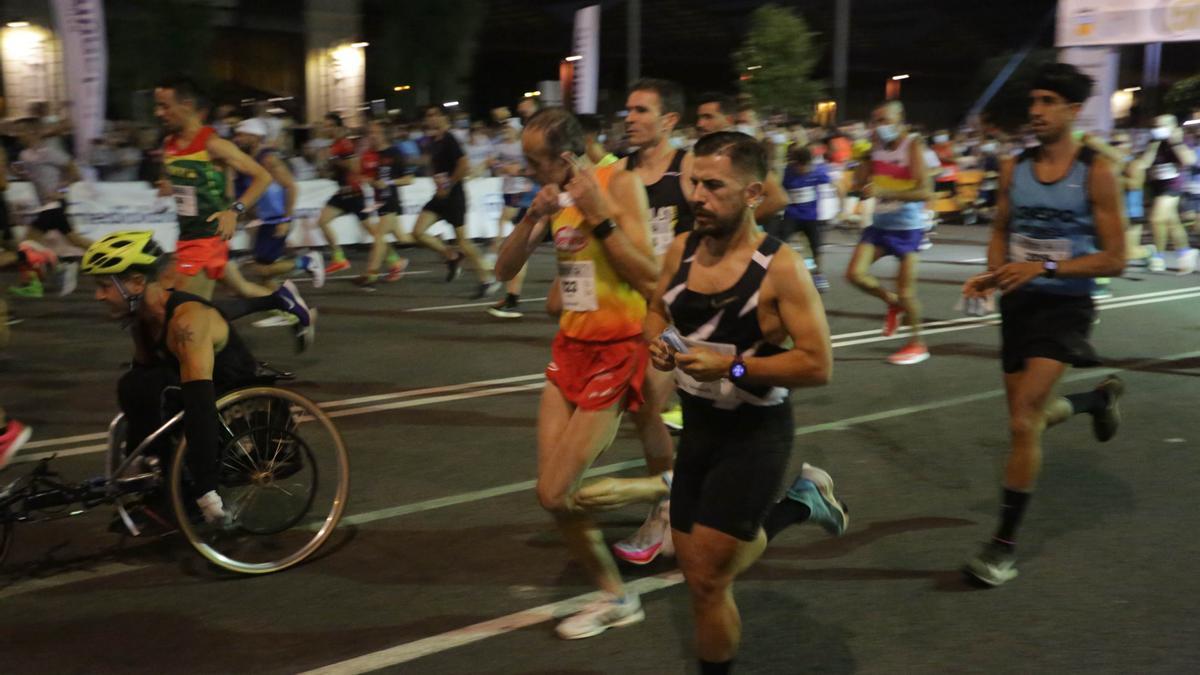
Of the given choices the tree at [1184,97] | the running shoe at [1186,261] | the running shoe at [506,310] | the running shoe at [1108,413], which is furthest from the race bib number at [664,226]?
the tree at [1184,97]

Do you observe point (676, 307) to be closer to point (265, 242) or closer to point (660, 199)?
point (660, 199)

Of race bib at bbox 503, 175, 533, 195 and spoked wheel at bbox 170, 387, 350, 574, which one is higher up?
race bib at bbox 503, 175, 533, 195

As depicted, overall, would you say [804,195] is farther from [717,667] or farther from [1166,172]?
[717,667]

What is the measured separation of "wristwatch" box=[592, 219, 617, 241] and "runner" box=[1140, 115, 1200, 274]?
511 inches

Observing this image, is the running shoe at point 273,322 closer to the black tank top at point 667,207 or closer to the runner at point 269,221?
the runner at point 269,221

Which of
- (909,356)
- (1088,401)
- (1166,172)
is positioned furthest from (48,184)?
(1166,172)

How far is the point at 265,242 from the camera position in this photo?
10.5m

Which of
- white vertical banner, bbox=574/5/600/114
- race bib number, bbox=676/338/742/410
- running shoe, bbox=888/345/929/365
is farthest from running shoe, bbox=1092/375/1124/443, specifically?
white vertical banner, bbox=574/5/600/114

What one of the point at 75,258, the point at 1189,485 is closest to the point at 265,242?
the point at 75,258

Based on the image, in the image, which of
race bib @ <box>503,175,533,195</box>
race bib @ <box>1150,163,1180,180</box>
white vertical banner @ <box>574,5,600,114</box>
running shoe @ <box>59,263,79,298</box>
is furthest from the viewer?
white vertical banner @ <box>574,5,600,114</box>

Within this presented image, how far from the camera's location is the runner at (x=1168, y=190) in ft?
48.2

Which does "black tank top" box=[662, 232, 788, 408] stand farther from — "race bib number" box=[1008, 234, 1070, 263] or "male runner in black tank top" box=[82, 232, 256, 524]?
"male runner in black tank top" box=[82, 232, 256, 524]

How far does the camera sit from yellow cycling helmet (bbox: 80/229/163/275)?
14.5 feet

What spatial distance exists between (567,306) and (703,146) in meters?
1.10
